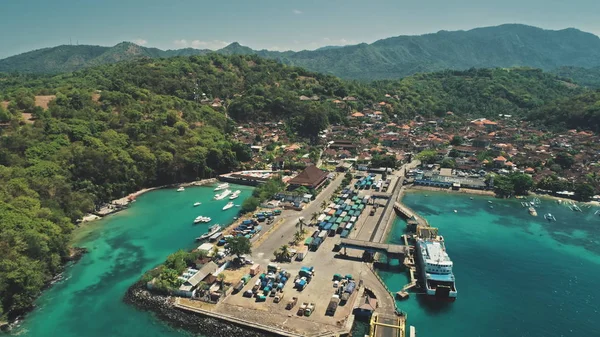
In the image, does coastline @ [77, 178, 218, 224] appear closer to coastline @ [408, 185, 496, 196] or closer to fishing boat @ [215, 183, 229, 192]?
fishing boat @ [215, 183, 229, 192]

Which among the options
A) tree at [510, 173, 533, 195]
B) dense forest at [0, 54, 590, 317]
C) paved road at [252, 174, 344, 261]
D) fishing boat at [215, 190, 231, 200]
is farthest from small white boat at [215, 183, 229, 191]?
tree at [510, 173, 533, 195]

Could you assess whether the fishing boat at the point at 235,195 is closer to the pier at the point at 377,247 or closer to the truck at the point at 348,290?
the pier at the point at 377,247

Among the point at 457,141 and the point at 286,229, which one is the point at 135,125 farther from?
the point at 457,141

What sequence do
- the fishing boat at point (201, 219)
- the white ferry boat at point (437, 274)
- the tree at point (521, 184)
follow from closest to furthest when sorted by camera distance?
the white ferry boat at point (437, 274)
the fishing boat at point (201, 219)
the tree at point (521, 184)

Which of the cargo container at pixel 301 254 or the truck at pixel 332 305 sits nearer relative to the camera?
the truck at pixel 332 305

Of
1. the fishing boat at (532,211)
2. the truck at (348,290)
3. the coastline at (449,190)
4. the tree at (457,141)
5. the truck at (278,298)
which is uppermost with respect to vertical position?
the tree at (457,141)

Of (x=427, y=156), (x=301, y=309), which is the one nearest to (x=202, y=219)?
(x=301, y=309)

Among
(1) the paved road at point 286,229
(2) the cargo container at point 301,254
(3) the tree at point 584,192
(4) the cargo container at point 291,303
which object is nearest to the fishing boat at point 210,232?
(1) the paved road at point 286,229

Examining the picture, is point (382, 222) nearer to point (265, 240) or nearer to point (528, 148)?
point (265, 240)
